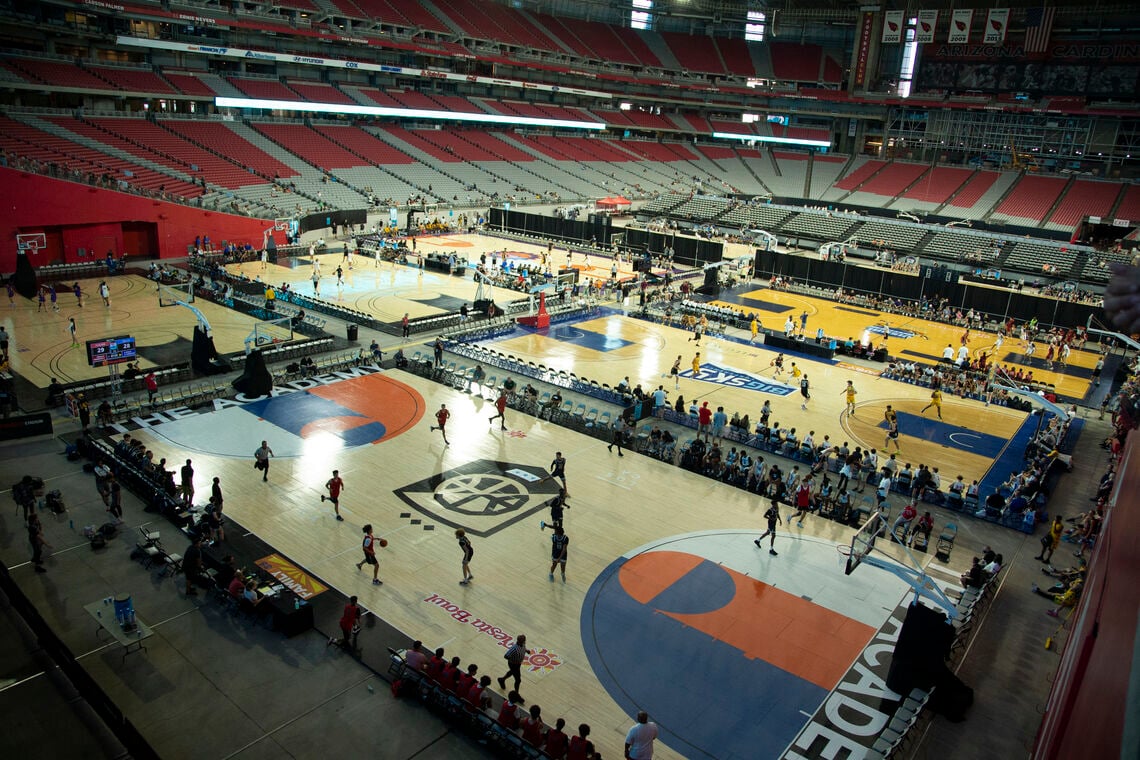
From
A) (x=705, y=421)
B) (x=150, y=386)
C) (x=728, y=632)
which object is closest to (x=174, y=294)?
(x=150, y=386)

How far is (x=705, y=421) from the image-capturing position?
25969 millimetres

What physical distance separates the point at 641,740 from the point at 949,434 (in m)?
22.9

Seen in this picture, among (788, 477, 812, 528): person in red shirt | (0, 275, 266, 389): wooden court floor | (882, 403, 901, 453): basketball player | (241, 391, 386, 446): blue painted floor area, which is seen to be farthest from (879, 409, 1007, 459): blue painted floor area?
(0, 275, 266, 389): wooden court floor

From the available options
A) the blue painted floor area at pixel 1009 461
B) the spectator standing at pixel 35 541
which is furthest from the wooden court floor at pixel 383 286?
the blue painted floor area at pixel 1009 461

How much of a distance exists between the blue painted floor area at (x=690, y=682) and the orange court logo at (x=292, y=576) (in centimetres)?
590

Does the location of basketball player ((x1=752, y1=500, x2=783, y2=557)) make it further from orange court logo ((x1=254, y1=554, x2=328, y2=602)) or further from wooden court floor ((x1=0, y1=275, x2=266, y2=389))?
wooden court floor ((x1=0, y1=275, x2=266, y2=389))

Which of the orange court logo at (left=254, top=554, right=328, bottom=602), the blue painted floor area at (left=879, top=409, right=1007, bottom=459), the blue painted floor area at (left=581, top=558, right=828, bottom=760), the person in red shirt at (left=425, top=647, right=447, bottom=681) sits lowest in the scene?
the blue painted floor area at (left=581, top=558, right=828, bottom=760)

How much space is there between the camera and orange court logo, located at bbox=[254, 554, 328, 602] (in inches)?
630

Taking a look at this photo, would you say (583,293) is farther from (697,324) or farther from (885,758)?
(885,758)

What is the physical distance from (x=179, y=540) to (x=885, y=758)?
15.5 metres

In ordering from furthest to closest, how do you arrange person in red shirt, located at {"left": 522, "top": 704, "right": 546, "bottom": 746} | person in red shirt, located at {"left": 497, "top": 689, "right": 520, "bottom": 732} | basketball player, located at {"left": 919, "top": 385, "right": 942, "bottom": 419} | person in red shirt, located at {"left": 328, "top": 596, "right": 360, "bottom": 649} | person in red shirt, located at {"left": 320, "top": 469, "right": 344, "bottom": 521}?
basketball player, located at {"left": 919, "top": 385, "right": 942, "bottom": 419}, person in red shirt, located at {"left": 320, "top": 469, "right": 344, "bottom": 521}, person in red shirt, located at {"left": 328, "top": 596, "right": 360, "bottom": 649}, person in red shirt, located at {"left": 497, "top": 689, "right": 520, "bottom": 732}, person in red shirt, located at {"left": 522, "top": 704, "right": 546, "bottom": 746}

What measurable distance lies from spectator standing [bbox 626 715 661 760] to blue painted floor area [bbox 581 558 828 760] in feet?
7.15

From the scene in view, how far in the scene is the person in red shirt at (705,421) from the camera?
25.9m

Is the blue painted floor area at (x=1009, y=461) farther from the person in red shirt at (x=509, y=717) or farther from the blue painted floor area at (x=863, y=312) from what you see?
the blue painted floor area at (x=863, y=312)
